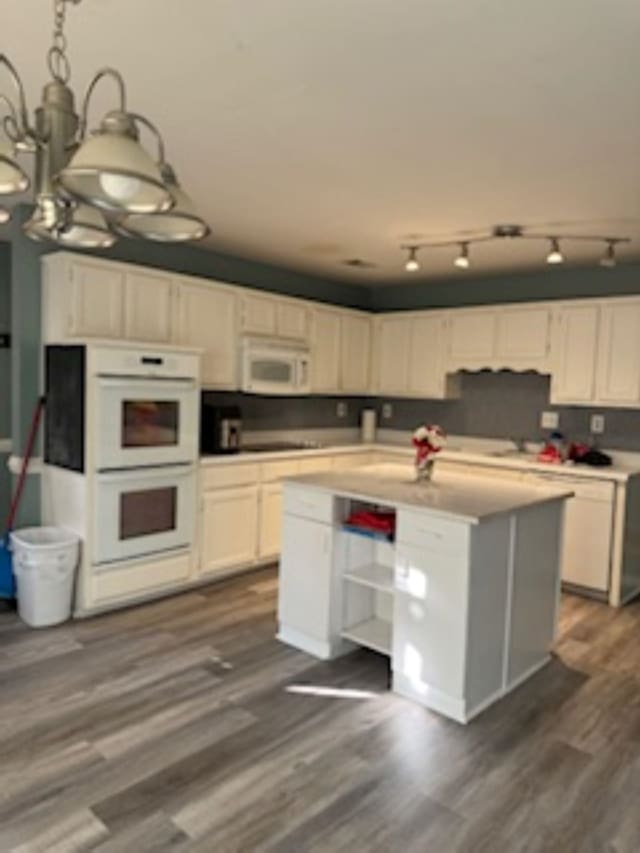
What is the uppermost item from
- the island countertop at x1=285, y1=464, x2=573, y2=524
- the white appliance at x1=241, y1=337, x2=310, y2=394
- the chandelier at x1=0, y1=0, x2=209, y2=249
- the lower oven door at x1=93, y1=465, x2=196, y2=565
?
the chandelier at x1=0, y1=0, x2=209, y2=249

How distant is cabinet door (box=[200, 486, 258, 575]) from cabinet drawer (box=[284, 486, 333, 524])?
1044 millimetres

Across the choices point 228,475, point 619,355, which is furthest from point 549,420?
point 228,475

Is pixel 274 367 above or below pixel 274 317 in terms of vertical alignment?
below

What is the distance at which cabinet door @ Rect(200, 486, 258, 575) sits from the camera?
4.24 meters

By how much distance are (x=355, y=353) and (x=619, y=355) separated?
7.65 feet

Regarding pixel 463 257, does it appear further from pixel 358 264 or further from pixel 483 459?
pixel 483 459

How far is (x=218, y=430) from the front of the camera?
14.5 feet

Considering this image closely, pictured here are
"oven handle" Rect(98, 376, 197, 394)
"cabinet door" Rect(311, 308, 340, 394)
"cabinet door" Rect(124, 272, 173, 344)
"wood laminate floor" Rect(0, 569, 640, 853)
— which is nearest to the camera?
"wood laminate floor" Rect(0, 569, 640, 853)

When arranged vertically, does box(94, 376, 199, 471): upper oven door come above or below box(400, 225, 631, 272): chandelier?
below

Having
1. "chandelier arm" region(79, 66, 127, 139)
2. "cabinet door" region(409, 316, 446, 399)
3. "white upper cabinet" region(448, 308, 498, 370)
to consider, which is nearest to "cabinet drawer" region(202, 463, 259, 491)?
"cabinet door" region(409, 316, 446, 399)

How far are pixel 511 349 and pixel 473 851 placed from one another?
12.7 ft

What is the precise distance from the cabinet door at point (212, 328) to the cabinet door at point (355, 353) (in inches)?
53.3

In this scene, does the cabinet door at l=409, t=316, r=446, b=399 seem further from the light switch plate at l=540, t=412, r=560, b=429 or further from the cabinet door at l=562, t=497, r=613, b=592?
the cabinet door at l=562, t=497, r=613, b=592

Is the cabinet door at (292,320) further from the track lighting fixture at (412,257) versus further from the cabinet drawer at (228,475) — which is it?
the cabinet drawer at (228,475)
